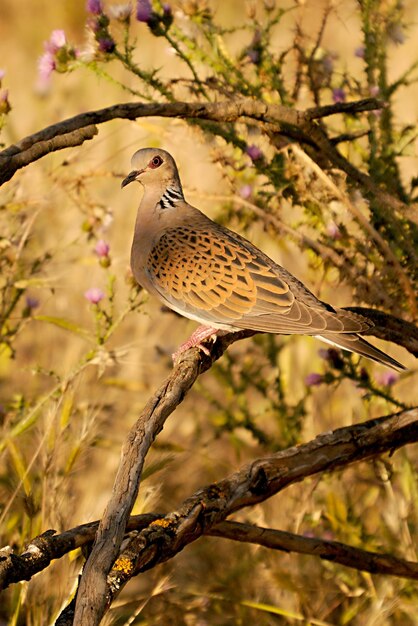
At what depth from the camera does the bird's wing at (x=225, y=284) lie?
321 cm

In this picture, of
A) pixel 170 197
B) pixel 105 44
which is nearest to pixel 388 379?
pixel 170 197

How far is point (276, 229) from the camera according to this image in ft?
11.5

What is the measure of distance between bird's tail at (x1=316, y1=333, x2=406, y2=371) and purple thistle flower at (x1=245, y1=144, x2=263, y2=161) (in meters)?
0.68

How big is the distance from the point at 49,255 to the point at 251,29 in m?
1.08

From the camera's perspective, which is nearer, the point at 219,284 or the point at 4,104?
the point at 4,104

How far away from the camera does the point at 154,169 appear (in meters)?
A: 3.82

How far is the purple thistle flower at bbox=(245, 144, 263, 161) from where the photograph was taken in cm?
321

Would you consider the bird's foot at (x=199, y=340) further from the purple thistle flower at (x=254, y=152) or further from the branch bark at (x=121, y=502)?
the purple thistle flower at (x=254, y=152)

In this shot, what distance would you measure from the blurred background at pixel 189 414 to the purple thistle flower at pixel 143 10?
0.58 feet

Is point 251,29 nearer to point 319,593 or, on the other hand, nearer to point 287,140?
point 287,140

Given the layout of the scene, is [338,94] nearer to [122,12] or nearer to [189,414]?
[122,12]

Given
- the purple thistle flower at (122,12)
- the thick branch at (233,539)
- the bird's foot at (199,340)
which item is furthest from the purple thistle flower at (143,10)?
the thick branch at (233,539)

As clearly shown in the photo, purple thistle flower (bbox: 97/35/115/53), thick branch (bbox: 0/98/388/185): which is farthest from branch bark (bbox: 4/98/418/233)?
purple thistle flower (bbox: 97/35/115/53)

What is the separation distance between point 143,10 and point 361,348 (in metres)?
1.29
